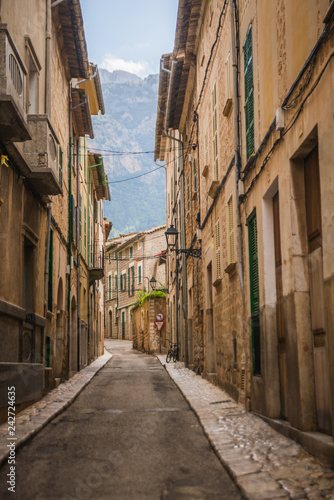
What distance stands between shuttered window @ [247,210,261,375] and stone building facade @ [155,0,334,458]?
2 cm

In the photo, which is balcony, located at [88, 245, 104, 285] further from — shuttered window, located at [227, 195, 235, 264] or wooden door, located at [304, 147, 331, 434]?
wooden door, located at [304, 147, 331, 434]

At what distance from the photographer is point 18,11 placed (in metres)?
10.1

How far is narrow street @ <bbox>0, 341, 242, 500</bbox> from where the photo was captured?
4.71m

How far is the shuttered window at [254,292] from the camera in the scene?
8.83 meters

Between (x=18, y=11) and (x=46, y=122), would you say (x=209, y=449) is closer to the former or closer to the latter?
(x=46, y=122)

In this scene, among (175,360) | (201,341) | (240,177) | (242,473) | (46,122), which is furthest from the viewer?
(175,360)

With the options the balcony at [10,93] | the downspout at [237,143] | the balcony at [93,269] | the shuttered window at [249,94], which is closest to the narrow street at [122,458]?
the downspout at [237,143]

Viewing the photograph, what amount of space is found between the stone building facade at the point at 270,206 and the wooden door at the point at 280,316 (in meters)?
0.01

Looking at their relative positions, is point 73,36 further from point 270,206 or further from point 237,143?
point 270,206

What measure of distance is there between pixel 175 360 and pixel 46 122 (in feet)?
47.1

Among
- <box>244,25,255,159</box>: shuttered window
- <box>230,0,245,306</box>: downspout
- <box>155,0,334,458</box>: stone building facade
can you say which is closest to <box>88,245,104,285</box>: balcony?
<box>155,0,334,458</box>: stone building facade

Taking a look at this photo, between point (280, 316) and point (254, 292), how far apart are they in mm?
1415

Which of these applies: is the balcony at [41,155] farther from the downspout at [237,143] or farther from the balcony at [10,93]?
the downspout at [237,143]

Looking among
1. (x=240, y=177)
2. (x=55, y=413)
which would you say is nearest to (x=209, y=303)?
(x=240, y=177)
